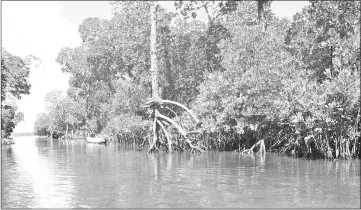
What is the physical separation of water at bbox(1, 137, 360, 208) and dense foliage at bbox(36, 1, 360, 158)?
7.91ft

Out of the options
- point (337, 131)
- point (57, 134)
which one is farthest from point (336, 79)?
point (57, 134)

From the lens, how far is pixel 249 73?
22.7m

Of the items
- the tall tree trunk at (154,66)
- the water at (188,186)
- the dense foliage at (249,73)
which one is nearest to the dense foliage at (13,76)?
the dense foliage at (249,73)

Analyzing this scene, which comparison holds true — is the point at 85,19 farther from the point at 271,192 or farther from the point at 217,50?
the point at 271,192

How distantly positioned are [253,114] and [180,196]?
1324cm

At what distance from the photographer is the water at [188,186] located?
9242 millimetres

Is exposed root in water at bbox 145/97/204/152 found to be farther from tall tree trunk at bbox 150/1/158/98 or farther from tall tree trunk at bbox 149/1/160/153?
tall tree trunk at bbox 150/1/158/98

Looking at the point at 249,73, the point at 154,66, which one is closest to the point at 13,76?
the point at 154,66

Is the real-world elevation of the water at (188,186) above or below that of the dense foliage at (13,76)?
below

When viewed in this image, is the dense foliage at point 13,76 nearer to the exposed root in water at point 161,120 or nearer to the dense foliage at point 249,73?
the dense foliage at point 249,73

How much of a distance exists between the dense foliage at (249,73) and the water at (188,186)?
2412 mm

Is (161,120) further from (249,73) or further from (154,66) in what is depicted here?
(249,73)

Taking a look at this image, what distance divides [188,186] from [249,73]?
12369 mm

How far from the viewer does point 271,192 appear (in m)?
10.4
